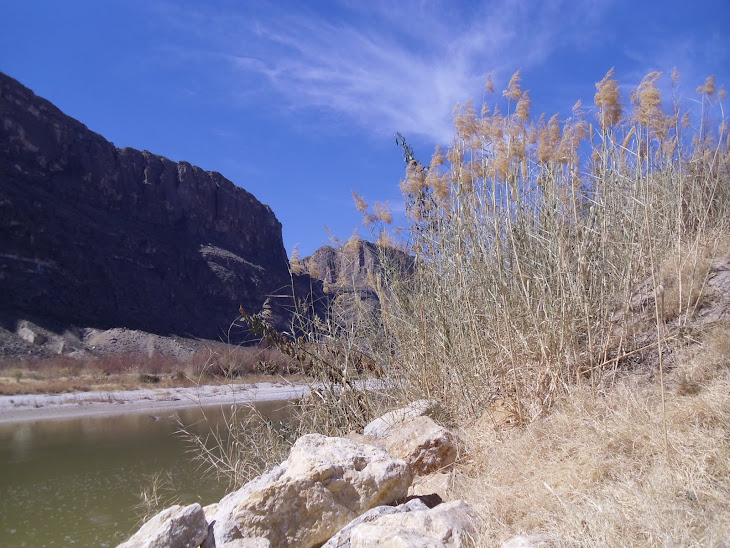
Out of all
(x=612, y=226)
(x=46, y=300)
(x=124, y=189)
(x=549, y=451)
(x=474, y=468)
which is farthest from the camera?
(x=124, y=189)

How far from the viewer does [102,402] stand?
810 inches

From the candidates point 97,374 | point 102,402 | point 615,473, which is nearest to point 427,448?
point 615,473

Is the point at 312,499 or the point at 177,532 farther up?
the point at 312,499

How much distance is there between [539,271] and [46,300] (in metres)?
38.5

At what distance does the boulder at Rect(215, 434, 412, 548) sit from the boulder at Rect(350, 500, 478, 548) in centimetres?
37

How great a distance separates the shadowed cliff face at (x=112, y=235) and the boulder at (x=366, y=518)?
1135 inches

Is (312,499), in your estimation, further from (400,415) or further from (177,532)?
(400,415)

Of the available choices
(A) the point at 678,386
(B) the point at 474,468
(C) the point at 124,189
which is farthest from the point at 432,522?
(C) the point at 124,189

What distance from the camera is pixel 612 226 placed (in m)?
3.72

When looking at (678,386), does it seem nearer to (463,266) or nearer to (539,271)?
(539,271)

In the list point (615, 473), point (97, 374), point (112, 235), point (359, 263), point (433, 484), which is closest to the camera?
point (615, 473)

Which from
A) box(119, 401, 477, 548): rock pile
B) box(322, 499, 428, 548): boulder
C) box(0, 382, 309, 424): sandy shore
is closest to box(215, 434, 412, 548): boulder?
box(119, 401, 477, 548): rock pile

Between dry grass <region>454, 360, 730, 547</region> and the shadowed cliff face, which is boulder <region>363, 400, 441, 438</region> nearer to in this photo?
dry grass <region>454, 360, 730, 547</region>

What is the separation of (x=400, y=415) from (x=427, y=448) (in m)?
0.58
